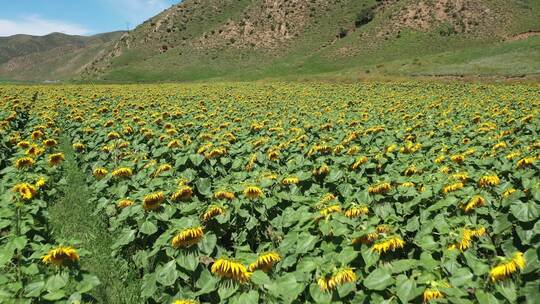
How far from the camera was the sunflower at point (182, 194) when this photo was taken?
6.07 meters

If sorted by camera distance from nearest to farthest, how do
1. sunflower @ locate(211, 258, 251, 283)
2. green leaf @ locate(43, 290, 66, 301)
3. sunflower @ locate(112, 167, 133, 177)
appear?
sunflower @ locate(211, 258, 251, 283), green leaf @ locate(43, 290, 66, 301), sunflower @ locate(112, 167, 133, 177)

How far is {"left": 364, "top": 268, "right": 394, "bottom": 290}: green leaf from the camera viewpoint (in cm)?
351

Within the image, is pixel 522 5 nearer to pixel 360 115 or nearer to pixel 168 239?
pixel 360 115

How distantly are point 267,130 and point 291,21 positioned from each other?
319 ft

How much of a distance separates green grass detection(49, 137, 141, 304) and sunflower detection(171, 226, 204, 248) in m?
1.01

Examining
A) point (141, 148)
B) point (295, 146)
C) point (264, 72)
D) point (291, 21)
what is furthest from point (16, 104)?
point (291, 21)

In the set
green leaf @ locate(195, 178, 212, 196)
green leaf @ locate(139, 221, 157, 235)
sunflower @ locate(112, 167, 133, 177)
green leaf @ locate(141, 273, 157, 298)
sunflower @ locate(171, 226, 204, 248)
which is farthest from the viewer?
sunflower @ locate(112, 167, 133, 177)

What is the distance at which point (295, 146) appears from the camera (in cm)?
1072

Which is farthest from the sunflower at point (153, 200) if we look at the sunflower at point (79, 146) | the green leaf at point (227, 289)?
the sunflower at point (79, 146)

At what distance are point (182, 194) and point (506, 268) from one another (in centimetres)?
426

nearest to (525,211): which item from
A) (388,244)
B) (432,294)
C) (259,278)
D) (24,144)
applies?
(388,244)

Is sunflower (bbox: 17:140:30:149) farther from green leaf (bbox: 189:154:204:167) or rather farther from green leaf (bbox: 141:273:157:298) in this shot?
green leaf (bbox: 141:273:157:298)

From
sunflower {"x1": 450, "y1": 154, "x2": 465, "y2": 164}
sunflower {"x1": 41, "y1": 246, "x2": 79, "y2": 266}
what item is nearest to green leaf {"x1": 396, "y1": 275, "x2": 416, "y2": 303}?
sunflower {"x1": 41, "y1": 246, "x2": 79, "y2": 266}

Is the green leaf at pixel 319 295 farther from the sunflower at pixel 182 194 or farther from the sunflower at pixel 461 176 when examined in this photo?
the sunflower at pixel 461 176
